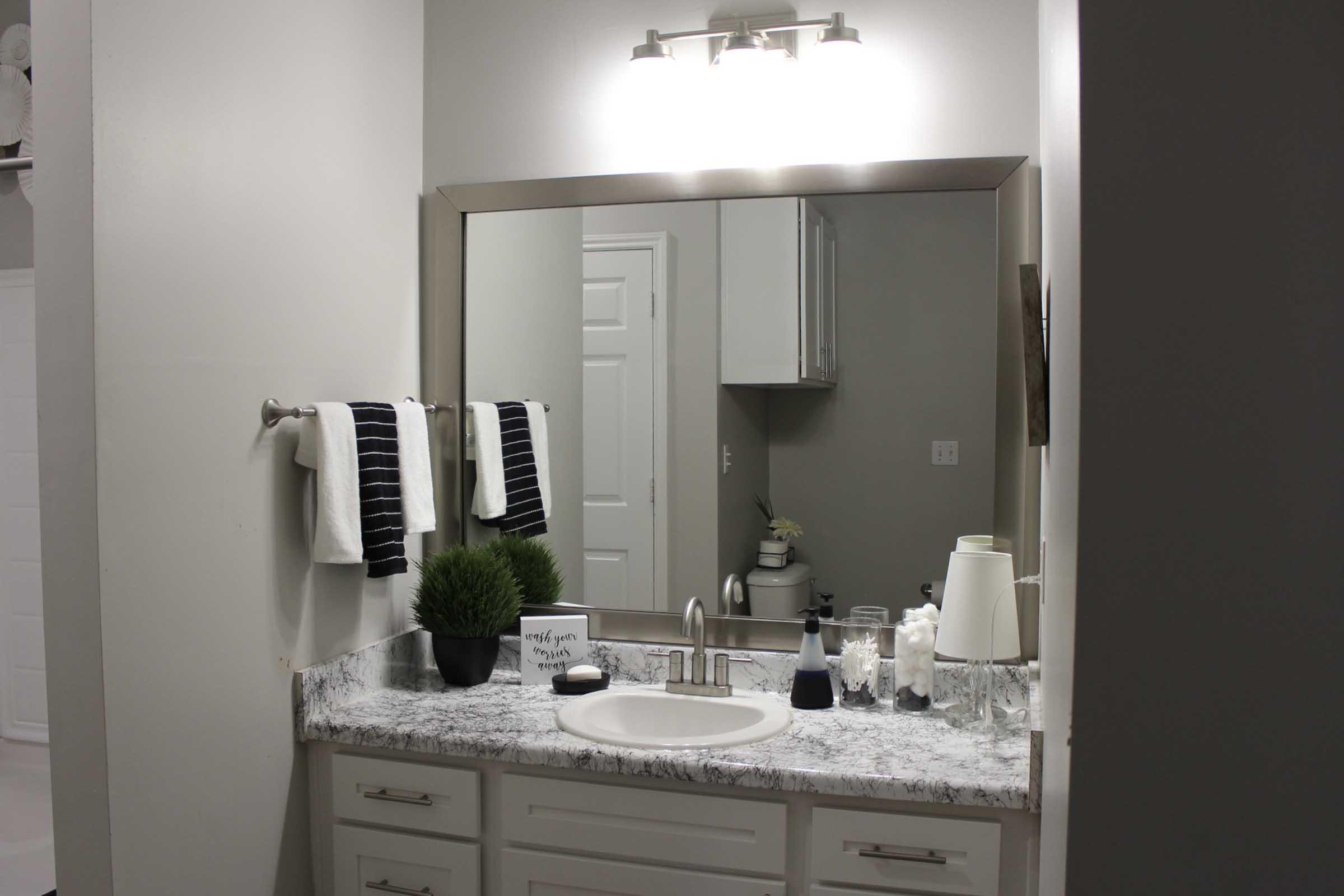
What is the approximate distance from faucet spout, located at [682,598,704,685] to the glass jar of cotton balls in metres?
0.40

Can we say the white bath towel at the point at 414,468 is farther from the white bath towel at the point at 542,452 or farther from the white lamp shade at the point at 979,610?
the white lamp shade at the point at 979,610

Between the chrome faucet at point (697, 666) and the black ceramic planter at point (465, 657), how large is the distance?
409 mm

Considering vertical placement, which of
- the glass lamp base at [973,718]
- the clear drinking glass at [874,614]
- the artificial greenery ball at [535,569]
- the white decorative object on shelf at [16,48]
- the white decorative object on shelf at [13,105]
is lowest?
the glass lamp base at [973,718]

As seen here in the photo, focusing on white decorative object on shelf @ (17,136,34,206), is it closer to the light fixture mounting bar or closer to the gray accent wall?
the gray accent wall

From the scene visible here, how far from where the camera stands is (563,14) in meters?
2.16

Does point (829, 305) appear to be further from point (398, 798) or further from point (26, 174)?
point (26, 174)

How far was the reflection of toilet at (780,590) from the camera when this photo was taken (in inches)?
80.7

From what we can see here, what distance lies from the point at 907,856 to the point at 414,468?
3.97 ft

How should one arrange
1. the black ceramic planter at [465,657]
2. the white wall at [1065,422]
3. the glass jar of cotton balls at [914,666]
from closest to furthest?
1. the white wall at [1065,422]
2. the glass jar of cotton balls at [914,666]
3. the black ceramic planter at [465,657]

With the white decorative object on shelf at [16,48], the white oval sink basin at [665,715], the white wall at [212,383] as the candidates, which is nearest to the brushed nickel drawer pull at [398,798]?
the white wall at [212,383]

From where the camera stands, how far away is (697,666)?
198 cm

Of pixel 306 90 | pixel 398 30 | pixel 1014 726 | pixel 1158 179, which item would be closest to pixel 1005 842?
pixel 1014 726

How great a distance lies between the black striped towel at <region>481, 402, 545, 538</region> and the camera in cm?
222

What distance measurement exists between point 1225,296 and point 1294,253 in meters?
0.02
